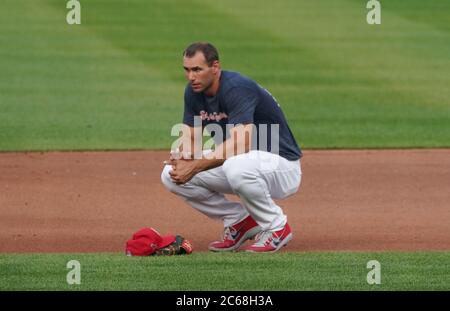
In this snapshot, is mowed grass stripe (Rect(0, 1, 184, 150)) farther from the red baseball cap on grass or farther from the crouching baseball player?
the red baseball cap on grass

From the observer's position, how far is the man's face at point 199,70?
337 inches

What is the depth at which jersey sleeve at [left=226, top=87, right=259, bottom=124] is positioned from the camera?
8570 mm

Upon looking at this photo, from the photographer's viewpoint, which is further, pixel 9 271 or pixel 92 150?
pixel 92 150

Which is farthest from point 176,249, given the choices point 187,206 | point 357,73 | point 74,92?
point 357,73

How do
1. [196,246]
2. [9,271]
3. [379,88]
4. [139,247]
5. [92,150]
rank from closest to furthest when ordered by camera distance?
[9,271] → [139,247] → [196,246] → [92,150] → [379,88]

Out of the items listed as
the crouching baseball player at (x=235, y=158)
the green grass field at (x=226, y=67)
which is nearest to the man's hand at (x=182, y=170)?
the crouching baseball player at (x=235, y=158)

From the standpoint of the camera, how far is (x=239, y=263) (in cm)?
815

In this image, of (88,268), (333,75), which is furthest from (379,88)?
(88,268)

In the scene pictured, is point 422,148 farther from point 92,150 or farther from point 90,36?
point 90,36

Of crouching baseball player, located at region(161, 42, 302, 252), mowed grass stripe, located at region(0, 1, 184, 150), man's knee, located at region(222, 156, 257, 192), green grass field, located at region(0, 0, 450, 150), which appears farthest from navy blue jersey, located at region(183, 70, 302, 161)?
mowed grass stripe, located at region(0, 1, 184, 150)

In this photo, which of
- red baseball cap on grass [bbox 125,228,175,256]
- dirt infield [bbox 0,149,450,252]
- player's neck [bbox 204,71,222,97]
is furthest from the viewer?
dirt infield [bbox 0,149,450,252]

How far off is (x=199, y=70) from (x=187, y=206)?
2.53 m

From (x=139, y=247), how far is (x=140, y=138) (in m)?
5.94

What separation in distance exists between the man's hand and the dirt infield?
29.3 inches
